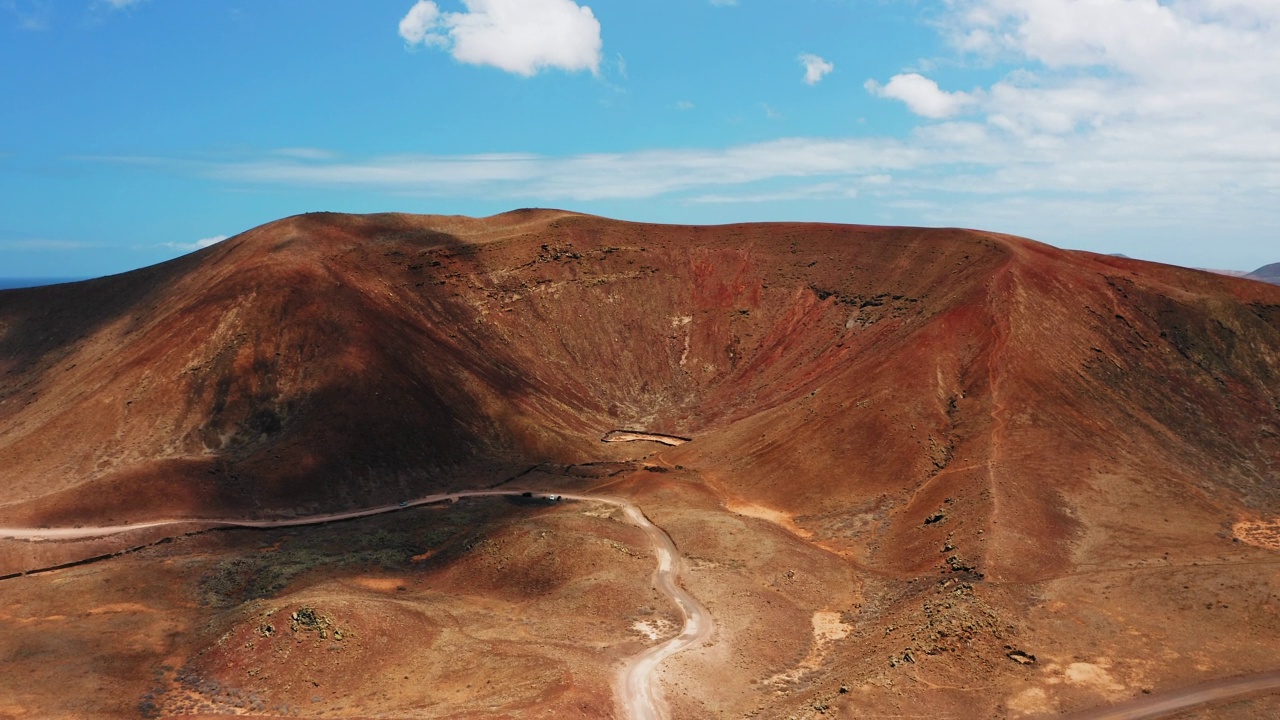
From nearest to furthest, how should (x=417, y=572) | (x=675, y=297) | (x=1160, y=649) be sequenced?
(x=1160, y=649) < (x=417, y=572) < (x=675, y=297)

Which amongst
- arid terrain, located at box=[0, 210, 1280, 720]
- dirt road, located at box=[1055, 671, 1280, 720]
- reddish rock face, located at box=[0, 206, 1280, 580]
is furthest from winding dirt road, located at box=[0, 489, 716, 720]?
dirt road, located at box=[1055, 671, 1280, 720]

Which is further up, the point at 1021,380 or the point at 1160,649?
the point at 1021,380

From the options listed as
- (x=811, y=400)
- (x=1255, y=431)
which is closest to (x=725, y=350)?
(x=811, y=400)

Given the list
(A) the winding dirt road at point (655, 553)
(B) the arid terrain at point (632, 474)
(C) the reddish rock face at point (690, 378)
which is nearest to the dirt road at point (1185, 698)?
(B) the arid terrain at point (632, 474)

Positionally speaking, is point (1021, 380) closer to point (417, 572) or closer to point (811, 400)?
point (811, 400)

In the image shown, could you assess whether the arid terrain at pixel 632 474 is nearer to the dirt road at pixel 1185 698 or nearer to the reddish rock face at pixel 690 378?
the reddish rock face at pixel 690 378

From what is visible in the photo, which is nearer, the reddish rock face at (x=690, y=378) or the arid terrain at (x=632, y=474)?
the arid terrain at (x=632, y=474)

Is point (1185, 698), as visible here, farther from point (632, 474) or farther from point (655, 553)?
point (632, 474)
